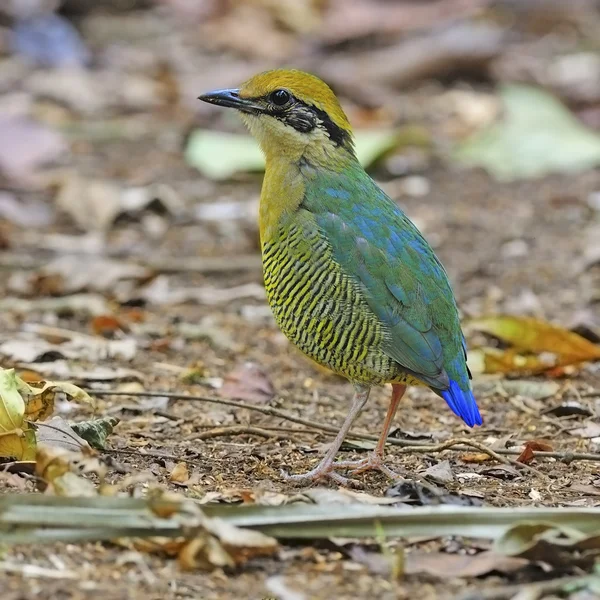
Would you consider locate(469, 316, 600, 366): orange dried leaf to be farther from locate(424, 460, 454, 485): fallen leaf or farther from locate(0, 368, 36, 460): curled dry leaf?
locate(0, 368, 36, 460): curled dry leaf

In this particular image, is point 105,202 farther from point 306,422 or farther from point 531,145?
point 306,422

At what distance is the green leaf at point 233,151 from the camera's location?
9547 millimetres

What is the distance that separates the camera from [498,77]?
41.1 ft

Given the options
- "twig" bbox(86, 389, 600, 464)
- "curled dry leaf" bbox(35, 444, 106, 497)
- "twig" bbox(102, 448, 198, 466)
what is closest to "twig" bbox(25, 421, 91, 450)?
"twig" bbox(102, 448, 198, 466)

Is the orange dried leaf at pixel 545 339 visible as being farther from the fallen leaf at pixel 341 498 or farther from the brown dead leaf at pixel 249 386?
the fallen leaf at pixel 341 498

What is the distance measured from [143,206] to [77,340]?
279cm

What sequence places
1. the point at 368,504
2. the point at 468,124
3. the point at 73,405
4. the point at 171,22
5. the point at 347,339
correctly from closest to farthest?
the point at 368,504
the point at 347,339
the point at 73,405
the point at 468,124
the point at 171,22

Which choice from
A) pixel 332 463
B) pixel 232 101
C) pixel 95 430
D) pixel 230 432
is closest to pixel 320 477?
pixel 332 463

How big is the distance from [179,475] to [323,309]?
922mm

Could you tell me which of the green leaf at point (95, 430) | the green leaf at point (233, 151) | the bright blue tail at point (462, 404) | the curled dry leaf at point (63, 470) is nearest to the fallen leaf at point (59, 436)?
the green leaf at point (95, 430)

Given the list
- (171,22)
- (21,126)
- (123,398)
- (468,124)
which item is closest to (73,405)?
(123,398)

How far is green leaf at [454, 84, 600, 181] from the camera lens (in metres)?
10.3

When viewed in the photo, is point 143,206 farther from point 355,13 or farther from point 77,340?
point 355,13

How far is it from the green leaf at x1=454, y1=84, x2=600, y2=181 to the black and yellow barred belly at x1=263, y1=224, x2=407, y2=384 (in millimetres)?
5594
